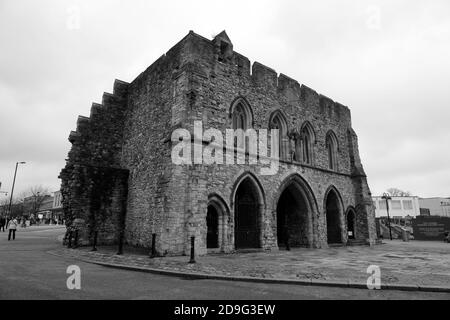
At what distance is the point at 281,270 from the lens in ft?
25.6

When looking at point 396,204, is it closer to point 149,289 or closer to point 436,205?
point 436,205

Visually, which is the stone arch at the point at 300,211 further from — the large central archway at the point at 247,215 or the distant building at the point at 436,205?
the distant building at the point at 436,205

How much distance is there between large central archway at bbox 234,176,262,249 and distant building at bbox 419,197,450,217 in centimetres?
7480

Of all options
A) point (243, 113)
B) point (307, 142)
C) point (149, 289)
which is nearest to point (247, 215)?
point (243, 113)

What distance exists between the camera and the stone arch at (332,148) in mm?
19422

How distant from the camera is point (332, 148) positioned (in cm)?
1981

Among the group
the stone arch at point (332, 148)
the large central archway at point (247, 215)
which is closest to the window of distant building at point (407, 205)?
the stone arch at point (332, 148)

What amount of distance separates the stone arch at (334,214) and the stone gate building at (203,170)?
2.4 inches

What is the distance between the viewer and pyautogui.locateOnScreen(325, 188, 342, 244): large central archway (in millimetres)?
18031

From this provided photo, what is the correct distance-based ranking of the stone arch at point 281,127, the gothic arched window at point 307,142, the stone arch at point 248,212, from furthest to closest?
the gothic arched window at point 307,142 < the stone arch at point 281,127 < the stone arch at point 248,212
